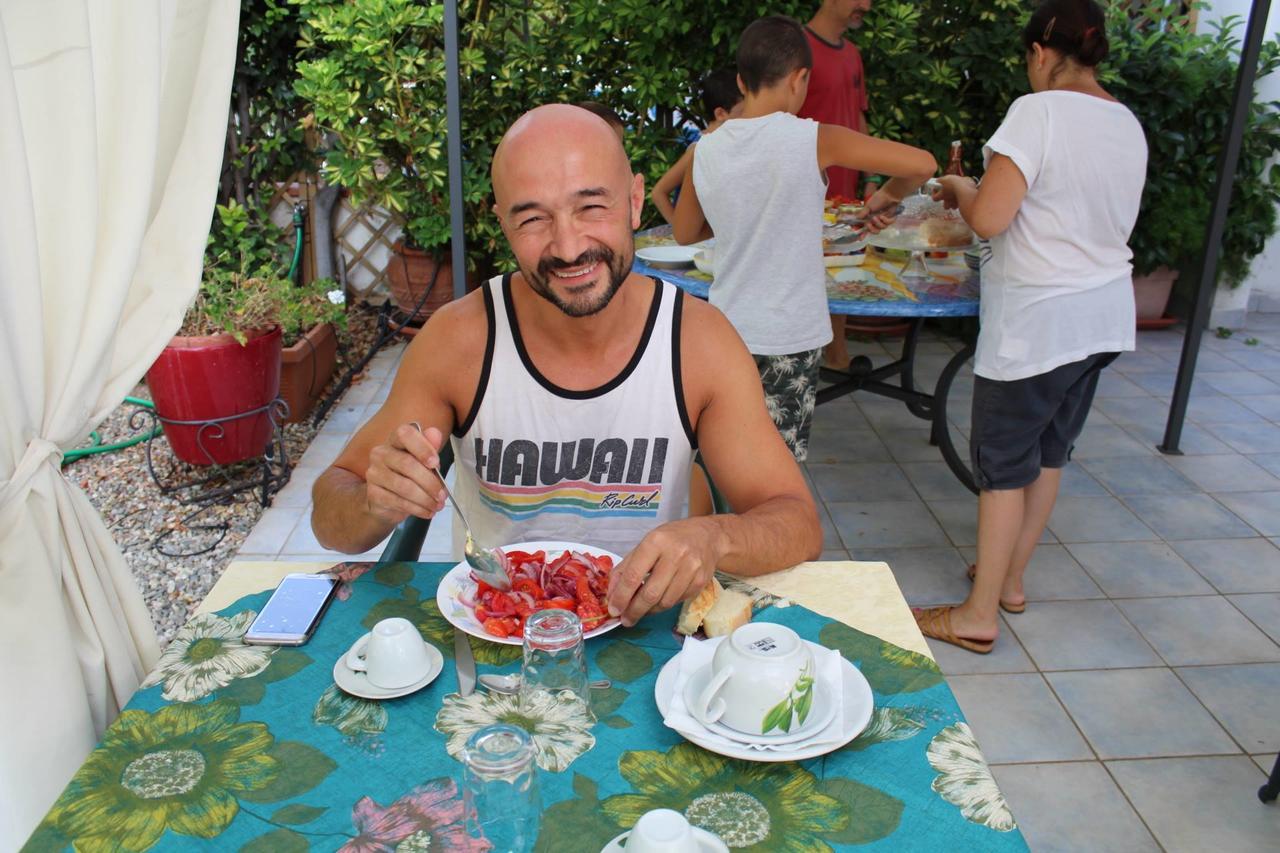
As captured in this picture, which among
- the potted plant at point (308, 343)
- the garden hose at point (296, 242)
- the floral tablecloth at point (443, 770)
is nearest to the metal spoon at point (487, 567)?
the floral tablecloth at point (443, 770)

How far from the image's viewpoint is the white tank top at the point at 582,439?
5.80ft

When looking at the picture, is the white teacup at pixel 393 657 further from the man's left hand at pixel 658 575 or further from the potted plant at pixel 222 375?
the potted plant at pixel 222 375

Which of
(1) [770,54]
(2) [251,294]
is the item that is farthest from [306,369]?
(1) [770,54]

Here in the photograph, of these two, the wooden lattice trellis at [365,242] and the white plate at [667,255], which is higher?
the white plate at [667,255]

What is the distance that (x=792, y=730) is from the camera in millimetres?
1103

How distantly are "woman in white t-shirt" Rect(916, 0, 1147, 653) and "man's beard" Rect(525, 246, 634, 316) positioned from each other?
130cm

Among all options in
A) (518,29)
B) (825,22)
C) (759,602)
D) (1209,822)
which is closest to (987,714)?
(1209,822)

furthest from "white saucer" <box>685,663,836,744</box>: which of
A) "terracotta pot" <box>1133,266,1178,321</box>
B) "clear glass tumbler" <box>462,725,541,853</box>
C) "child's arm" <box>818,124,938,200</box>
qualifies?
"terracotta pot" <box>1133,266,1178,321</box>

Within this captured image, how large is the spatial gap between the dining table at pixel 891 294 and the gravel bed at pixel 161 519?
1.74 meters

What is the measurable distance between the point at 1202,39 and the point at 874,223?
3469 millimetres

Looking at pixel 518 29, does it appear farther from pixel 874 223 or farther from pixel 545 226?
pixel 545 226

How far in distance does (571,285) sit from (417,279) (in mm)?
4113

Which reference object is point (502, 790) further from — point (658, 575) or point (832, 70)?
point (832, 70)

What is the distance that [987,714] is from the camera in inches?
103
